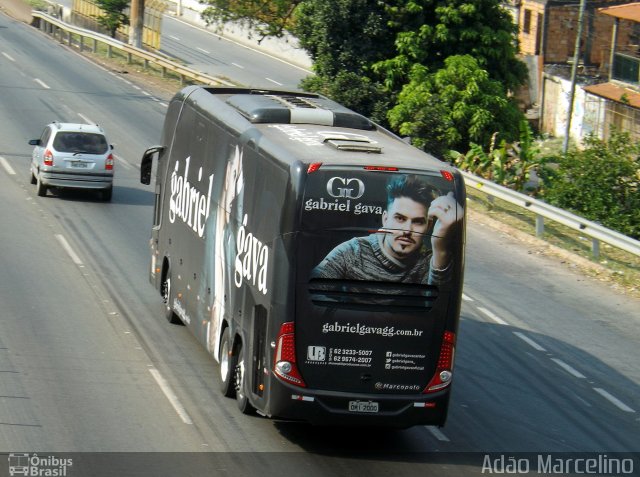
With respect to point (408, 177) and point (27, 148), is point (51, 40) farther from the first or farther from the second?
point (408, 177)

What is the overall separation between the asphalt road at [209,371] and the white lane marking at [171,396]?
1.5 inches

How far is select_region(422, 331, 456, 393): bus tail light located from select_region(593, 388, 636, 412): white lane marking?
3.91 metres

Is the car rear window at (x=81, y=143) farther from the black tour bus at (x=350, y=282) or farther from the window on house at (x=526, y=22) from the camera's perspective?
the window on house at (x=526, y=22)

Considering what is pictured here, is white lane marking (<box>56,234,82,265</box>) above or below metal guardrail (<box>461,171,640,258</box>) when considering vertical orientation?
below

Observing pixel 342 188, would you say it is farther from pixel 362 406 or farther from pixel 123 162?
pixel 123 162

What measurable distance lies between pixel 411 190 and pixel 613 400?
18.1ft

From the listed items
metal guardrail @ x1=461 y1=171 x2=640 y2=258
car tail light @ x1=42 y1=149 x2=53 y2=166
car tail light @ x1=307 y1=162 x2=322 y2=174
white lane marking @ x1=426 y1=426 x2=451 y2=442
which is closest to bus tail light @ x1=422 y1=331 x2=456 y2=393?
white lane marking @ x1=426 y1=426 x2=451 y2=442

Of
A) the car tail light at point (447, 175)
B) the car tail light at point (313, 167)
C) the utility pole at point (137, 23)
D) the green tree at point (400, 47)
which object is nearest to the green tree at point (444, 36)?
the green tree at point (400, 47)

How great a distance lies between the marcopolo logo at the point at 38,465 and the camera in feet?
40.0

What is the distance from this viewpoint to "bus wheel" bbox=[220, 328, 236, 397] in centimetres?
1491

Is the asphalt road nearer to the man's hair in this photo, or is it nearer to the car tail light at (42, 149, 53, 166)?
the car tail light at (42, 149, 53, 166)

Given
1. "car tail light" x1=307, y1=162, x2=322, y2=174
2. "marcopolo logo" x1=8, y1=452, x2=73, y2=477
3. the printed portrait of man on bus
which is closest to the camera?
"marcopolo logo" x1=8, y1=452, x2=73, y2=477

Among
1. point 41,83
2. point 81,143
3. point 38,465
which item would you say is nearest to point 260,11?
point 41,83

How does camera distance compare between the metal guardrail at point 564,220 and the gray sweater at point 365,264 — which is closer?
the gray sweater at point 365,264
